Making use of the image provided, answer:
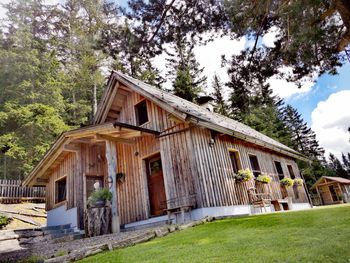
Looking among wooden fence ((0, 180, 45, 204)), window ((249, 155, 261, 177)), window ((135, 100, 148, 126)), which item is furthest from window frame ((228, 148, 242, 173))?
wooden fence ((0, 180, 45, 204))

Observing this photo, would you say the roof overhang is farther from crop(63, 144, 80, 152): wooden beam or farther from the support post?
the support post

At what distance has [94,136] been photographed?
8.31 metres

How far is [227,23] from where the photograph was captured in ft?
28.1

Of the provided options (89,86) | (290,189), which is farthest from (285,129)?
(89,86)

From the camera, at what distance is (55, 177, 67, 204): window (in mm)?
11746

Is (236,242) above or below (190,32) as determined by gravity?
below

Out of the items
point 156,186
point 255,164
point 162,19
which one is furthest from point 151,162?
point 162,19

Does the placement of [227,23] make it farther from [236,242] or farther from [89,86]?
[89,86]

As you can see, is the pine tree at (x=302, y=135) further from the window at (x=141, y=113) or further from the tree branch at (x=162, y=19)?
the tree branch at (x=162, y=19)

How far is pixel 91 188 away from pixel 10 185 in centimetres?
887

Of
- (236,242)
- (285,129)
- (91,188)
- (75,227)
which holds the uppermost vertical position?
(285,129)

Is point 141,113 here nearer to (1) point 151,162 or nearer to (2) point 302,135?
(1) point 151,162

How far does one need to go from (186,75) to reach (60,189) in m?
15.5

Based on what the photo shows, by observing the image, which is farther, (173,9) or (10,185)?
(10,185)
